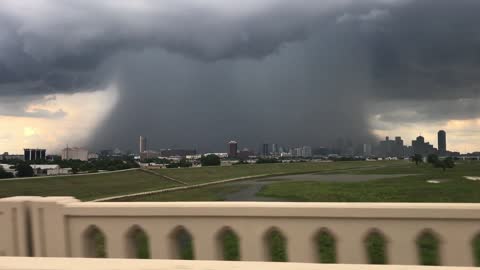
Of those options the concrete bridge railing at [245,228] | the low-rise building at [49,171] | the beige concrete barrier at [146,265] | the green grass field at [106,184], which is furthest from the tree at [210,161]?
the beige concrete barrier at [146,265]

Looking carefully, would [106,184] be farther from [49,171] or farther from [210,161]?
[210,161]

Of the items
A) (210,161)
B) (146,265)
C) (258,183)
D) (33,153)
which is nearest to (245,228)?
(146,265)

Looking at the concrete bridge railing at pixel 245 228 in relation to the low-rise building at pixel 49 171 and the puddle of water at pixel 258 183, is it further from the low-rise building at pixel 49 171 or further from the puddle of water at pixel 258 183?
the low-rise building at pixel 49 171

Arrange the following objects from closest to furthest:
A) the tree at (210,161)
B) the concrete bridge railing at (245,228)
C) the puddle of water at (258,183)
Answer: the concrete bridge railing at (245,228), the puddle of water at (258,183), the tree at (210,161)

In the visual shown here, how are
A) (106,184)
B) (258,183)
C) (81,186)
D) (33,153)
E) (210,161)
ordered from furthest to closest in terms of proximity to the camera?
1. (33,153)
2. (210,161)
3. (258,183)
4. (106,184)
5. (81,186)

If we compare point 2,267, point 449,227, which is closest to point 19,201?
point 2,267

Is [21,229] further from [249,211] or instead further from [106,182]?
[106,182]

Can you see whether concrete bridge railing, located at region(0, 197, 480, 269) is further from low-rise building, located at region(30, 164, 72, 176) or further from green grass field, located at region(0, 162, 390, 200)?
low-rise building, located at region(30, 164, 72, 176)

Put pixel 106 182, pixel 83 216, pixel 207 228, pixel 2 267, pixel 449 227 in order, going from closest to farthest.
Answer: pixel 2 267, pixel 449 227, pixel 207 228, pixel 83 216, pixel 106 182

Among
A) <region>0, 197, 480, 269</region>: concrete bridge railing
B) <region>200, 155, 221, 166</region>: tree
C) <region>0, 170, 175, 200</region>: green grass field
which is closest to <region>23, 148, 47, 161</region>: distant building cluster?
<region>200, 155, 221, 166</region>: tree
